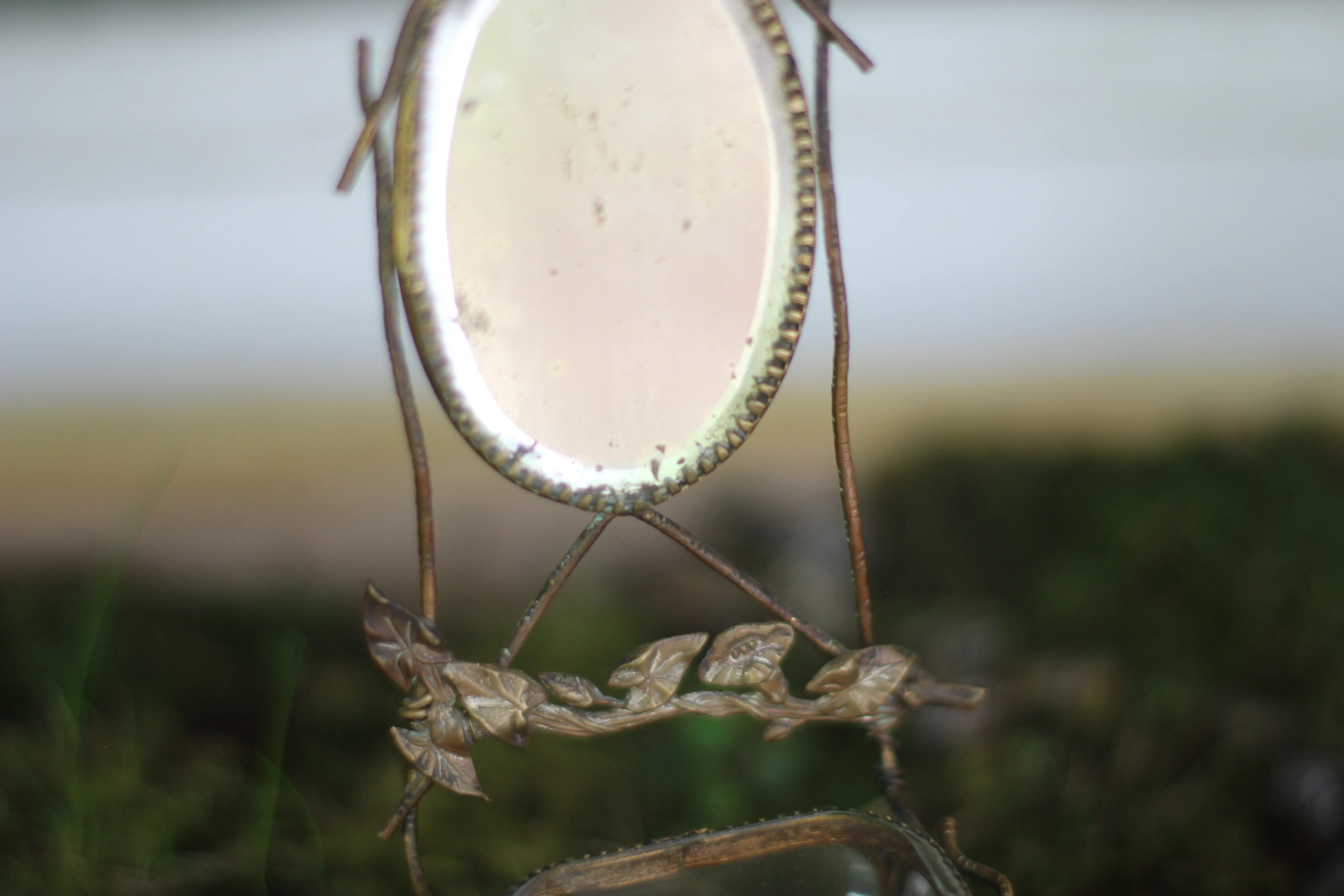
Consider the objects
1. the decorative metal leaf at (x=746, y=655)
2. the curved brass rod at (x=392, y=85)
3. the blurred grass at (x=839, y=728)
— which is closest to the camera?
the curved brass rod at (x=392, y=85)

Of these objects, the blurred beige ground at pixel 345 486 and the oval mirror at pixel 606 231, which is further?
the blurred beige ground at pixel 345 486

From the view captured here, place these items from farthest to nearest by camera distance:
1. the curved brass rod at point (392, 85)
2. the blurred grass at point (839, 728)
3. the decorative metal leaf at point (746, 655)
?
the blurred grass at point (839, 728)
the decorative metal leaf at point (746, 655)
the curved brass rod at point (392, 85)

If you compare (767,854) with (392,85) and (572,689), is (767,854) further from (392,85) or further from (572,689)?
(392,85)

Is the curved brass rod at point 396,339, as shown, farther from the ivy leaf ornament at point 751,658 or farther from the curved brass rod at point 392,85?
the ivy leaf ornament at point 751,658

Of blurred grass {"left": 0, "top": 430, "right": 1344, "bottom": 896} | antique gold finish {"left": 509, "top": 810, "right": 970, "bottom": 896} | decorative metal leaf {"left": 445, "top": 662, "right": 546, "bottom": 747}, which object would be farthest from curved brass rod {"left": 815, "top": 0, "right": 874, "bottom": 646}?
blurred grass {"left": 0, "top": 430, "right": 1344, "bottom": 896}

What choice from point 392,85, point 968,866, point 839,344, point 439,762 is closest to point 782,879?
point 968,866

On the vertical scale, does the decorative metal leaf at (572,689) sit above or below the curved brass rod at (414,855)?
above

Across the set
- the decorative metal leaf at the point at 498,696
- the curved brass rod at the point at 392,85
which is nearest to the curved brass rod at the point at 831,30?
the curved brass rod at the point at 392,85
